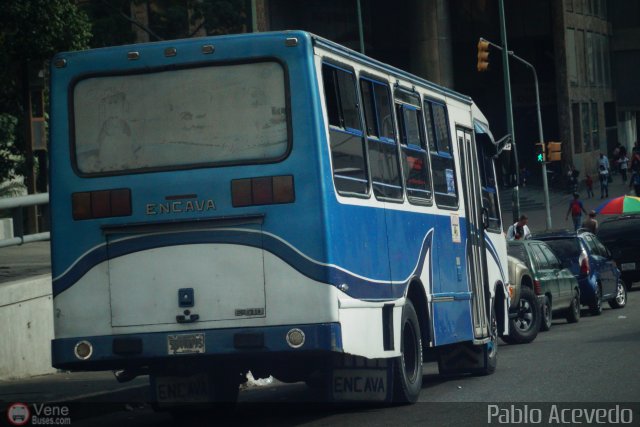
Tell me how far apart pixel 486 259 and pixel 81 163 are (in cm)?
691

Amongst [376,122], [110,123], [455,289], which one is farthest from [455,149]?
[110,123]

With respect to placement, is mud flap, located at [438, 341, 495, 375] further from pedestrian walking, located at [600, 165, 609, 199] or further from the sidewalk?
pedestrian walking, located at [600, 165, 609, 199]

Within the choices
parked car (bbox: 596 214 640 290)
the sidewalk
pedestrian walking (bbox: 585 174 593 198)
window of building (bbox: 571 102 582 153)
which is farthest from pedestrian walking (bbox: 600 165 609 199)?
parked car (bbox: 596 214 640 290)

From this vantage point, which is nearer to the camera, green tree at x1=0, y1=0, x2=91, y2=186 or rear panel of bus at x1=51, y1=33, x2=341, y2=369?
rear panel of bus at x1=51, y1=33, x2=341, y2=369

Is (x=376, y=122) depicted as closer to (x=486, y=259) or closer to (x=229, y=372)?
(x=229, y=372)

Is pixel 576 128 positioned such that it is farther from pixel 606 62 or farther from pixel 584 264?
pixel 584 264

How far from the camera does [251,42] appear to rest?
10836 millimetres

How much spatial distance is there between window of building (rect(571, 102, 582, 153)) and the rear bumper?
59963 millimetres

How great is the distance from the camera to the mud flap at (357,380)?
37.8 ft

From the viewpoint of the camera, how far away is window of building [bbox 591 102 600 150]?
73.4 metres

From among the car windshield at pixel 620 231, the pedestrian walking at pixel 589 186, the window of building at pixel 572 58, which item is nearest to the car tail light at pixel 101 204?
the car windshield at pixel 620 231

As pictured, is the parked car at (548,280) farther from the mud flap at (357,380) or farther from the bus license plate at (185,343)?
the bus license plate at (185,343)

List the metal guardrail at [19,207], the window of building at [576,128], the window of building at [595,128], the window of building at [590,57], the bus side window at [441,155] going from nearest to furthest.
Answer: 1. the bus side window at [441,155]
2. the metal guardrail at [19,207]
3. the window of building at [576,128]
4. the window of building at [590,57]
5. the window of building at [595,128]

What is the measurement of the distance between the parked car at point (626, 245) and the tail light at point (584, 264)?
6130mm
